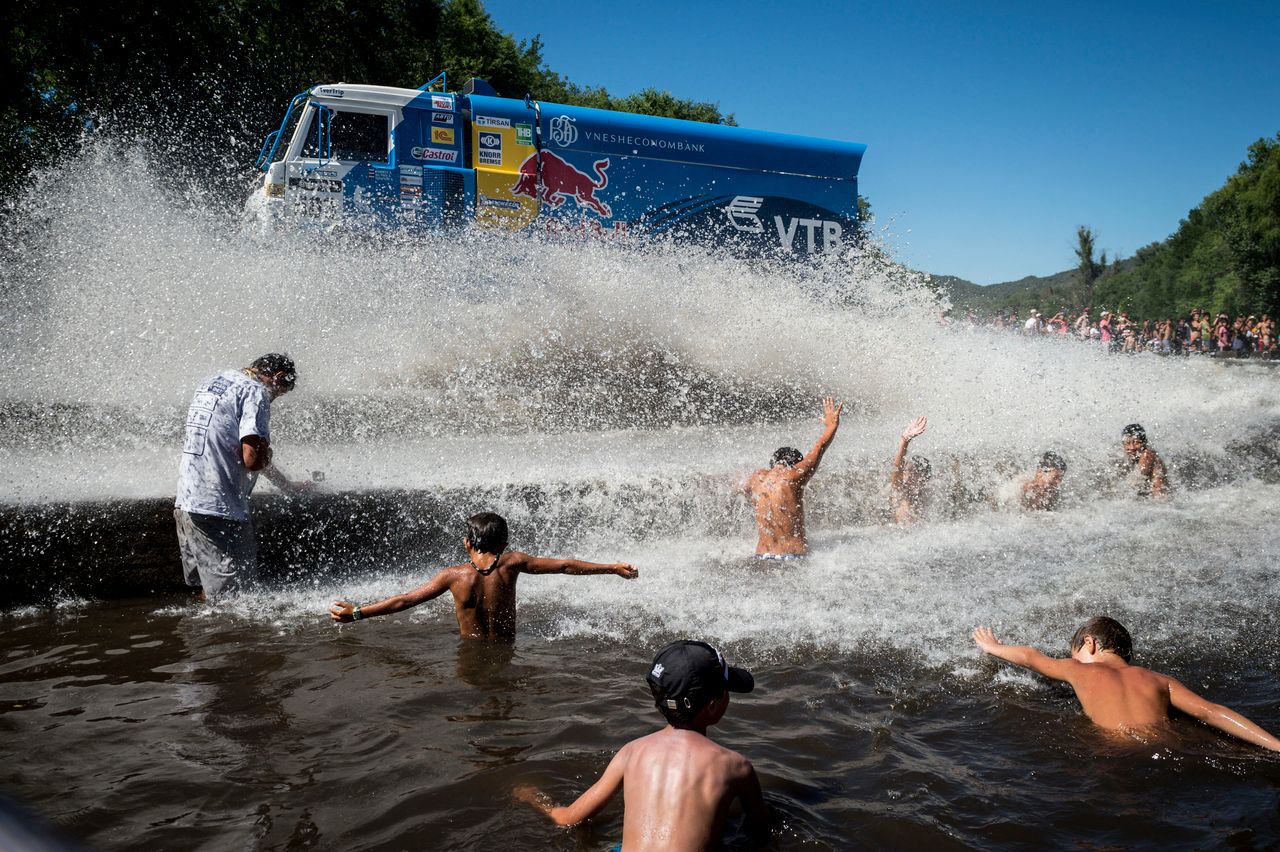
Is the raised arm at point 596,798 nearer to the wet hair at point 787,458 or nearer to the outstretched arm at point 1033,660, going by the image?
the outstretched arm at point 1033,660

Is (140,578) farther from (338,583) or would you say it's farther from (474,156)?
(474,156)

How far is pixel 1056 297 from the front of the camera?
363ft

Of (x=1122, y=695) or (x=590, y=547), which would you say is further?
(x=590, y=547)

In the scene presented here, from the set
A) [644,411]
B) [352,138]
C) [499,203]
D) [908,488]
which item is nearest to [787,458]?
[908,488]

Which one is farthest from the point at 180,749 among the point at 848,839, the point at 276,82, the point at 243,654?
the point at 276,82

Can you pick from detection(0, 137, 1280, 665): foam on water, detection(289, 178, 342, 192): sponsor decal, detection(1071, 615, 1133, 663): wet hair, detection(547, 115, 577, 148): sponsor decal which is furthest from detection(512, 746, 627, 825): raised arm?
detection(547, 115, 577, 148): sponsor decal

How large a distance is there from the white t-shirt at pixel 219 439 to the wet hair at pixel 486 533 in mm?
1391

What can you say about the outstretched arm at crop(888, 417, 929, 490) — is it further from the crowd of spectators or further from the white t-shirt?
the crowd of spectators

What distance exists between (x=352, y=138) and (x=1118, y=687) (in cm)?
957

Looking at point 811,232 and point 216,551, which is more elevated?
point 811,232

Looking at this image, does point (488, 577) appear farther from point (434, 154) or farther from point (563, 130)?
point (563, 130)

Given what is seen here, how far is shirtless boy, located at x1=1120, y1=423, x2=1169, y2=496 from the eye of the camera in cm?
851

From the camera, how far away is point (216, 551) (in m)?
4.84

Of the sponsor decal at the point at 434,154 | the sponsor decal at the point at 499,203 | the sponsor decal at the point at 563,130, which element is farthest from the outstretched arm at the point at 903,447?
the sponsor decal at the point at 434,154
